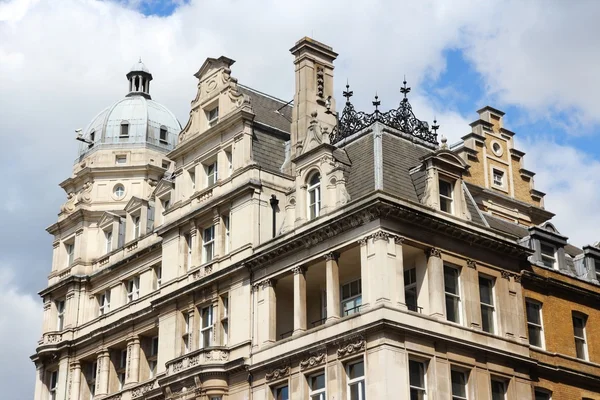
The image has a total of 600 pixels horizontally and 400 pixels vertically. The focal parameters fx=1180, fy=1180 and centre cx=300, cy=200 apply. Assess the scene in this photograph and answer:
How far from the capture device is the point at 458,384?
47.6m

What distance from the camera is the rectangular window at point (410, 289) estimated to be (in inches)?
1908

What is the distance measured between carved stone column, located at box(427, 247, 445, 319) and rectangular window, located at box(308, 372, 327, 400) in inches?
204

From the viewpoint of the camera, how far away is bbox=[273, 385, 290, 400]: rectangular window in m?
49.5

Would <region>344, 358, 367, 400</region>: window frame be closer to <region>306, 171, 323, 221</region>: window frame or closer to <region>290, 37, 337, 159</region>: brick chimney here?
<region>306, 171, 323, 221</region>: window frame

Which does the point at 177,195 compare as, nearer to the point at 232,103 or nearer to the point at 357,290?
the point at 232,103

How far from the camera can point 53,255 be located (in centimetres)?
6975

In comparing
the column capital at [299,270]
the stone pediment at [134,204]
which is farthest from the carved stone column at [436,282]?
the stone pediment at [134,204]

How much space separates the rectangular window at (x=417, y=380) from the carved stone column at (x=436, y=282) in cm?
223

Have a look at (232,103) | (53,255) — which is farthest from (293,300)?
(53,255)

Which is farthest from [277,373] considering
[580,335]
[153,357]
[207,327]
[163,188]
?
[163,188]

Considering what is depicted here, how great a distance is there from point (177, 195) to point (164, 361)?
27.8 ft

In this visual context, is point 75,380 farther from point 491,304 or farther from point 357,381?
point 491,304

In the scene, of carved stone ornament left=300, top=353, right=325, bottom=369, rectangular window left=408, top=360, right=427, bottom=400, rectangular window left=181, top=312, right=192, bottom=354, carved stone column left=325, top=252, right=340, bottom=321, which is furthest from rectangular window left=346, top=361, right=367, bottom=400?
rectangular window left=181, top=312, right=192, bottom=354

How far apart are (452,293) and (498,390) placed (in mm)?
4483
